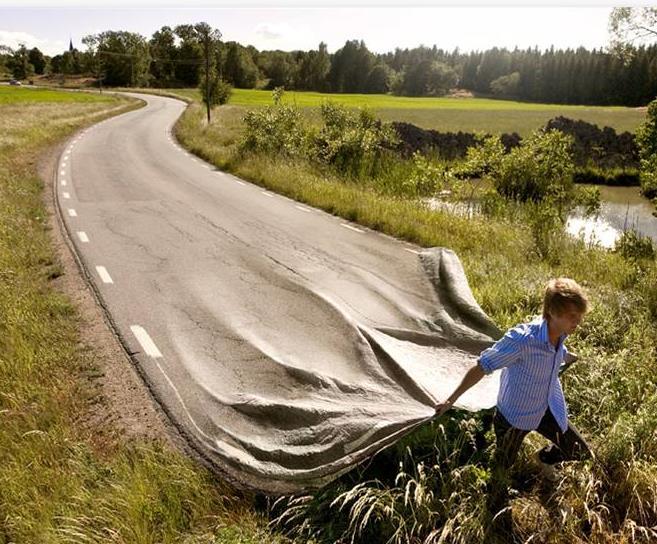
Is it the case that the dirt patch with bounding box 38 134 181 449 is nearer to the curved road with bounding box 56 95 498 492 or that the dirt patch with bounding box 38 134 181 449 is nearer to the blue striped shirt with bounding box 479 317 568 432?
the curved road with bounding box 56 95 498 492

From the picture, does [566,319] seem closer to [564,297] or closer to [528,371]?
[564,297]

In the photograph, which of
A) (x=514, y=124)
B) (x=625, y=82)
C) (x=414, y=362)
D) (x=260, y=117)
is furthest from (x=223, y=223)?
(x=625, y=82)

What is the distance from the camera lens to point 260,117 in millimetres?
21750

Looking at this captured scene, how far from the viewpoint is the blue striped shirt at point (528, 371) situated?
366 cm

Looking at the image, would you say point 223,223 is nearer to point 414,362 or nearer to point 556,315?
point 414,362

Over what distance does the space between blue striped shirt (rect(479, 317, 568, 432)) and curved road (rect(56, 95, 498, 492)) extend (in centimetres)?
66

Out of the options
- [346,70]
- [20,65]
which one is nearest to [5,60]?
[20,65]

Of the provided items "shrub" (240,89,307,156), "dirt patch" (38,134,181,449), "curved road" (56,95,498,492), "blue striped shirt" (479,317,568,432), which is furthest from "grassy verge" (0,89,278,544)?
"shrub" (240,89,307,156)

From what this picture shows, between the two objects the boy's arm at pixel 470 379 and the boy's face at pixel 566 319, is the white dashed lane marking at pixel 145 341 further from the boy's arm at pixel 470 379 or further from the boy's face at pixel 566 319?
the boy's face at pixel 566 319

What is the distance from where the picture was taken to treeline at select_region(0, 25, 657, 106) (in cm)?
9988

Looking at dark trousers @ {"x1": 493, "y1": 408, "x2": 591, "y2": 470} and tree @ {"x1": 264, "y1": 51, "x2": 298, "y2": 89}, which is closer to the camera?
dark trousers @ {"x1": 493, "y1": 408, "x2": 591, "y2": 470}

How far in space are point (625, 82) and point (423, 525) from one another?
4422 inches

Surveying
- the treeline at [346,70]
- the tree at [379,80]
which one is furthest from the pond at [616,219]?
the tree at [379,80]

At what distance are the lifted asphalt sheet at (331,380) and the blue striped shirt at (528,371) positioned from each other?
0.63 meters
